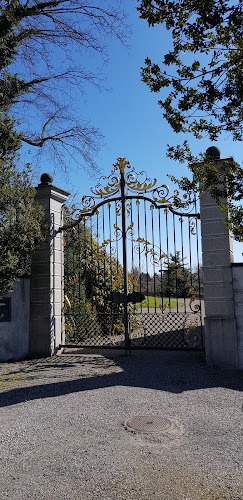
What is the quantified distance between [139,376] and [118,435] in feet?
7.70

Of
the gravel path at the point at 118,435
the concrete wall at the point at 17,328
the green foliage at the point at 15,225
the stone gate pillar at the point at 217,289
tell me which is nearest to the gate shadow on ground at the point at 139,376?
the gravel path at the point at 118,435

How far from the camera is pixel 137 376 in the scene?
19.7ft

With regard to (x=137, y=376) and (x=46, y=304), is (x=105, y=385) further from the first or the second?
(x=46, y=304)

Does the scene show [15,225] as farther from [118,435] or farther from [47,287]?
[118,435]

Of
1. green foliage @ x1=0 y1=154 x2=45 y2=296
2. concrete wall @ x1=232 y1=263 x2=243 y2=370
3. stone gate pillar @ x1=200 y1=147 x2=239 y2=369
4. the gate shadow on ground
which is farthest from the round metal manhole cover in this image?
green foliage @ x1=0 y1=154 x2=45 y2=296

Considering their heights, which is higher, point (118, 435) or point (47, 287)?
point (47, 287)

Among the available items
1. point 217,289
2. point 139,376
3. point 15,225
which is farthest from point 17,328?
point 217,289

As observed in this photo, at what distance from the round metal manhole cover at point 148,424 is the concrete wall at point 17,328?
3.98 m

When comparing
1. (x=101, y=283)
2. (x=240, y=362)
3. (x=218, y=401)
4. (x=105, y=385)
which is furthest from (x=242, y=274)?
(x=101, y=283)

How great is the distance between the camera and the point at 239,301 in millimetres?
6375

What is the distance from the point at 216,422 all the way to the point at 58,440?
1.72 meters

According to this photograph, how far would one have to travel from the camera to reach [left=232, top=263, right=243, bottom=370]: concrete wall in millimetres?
6320

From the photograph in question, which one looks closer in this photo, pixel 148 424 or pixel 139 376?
pixel 148 424

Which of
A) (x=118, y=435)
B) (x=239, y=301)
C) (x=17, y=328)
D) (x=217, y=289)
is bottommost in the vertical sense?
(x=118, y=435)
